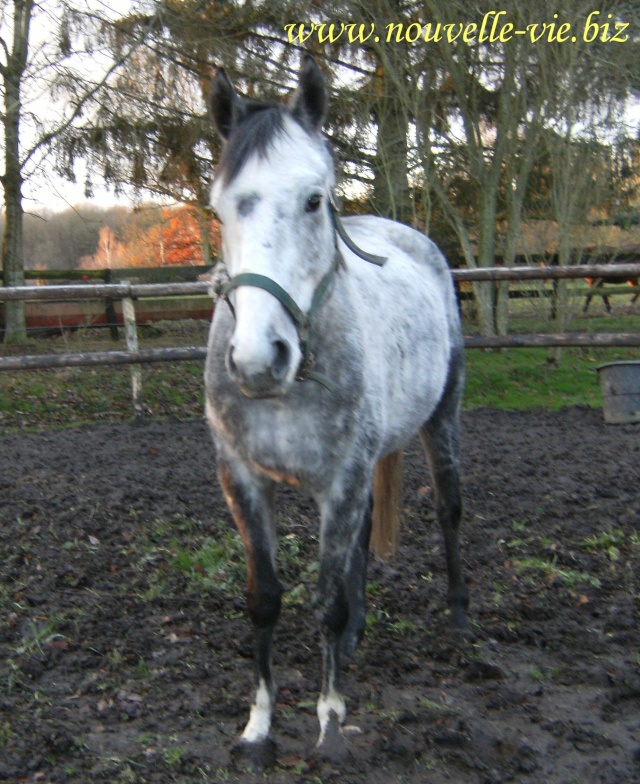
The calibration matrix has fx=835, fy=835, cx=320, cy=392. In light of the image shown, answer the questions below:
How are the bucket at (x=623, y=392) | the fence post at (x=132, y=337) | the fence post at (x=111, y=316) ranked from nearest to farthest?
the bucket at (x=623, y=392) → the fence post at (x=132, y=337) → the fence post at (x=111, y=316)

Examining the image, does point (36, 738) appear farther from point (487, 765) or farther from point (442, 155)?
point (442, 155)

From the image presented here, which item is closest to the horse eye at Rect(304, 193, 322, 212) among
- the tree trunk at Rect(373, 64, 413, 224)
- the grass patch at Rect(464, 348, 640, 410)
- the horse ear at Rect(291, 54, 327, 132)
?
the horse ear at Rect(291, 54, 327, 132)

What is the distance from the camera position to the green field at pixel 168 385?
27.8 ft

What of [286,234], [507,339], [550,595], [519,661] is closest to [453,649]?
[519,661]

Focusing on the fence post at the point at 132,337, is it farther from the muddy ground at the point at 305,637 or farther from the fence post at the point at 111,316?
the fence post at the point at 111,316

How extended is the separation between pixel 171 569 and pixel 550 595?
1.82m

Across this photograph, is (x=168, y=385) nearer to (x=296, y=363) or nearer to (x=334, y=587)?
(x=334, y=587)

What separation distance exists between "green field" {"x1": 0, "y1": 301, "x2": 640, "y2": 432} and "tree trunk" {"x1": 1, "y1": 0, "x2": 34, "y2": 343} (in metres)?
0.47

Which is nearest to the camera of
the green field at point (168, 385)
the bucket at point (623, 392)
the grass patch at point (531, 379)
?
the bucket at point (623, 392)

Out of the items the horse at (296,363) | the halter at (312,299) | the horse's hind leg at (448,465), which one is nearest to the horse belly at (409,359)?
the horse at (296,363)

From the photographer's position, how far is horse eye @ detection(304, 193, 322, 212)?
2.36 metres

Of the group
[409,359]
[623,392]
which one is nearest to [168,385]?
[623,392]

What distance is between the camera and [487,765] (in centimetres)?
251

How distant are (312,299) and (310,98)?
2.13 feet
